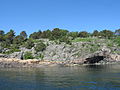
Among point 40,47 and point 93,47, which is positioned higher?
point 40,47

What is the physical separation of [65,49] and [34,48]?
21.5 metres

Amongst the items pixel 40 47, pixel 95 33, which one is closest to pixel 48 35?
pixel 95 33

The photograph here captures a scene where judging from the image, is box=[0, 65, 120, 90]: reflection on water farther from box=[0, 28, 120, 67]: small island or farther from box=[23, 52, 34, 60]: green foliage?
box=[23, 52, 34, 60]: green foliage

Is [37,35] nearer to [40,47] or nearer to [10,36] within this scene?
[10,36]

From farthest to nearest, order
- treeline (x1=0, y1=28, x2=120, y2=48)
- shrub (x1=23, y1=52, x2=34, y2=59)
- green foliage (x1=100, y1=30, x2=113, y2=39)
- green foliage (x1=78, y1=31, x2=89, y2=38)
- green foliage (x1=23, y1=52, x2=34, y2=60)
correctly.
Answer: green foliage (x1=78, y1=31, x2=89, y2=38) → green foliage (x1=100, y1=30, x2=113, y2=39) → treeline (x1=0, y1=28, x2=120, y2=48) → shrub (x1=23, y1=52, x2=34, y2=59) → green foliage (x1=23, y1=52, x2=34, y2=60)

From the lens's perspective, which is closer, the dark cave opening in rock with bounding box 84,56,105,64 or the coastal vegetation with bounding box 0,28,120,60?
the dark cave opening in rock with bounding box 84,56,105,64

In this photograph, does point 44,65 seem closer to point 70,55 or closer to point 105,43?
point 70,55

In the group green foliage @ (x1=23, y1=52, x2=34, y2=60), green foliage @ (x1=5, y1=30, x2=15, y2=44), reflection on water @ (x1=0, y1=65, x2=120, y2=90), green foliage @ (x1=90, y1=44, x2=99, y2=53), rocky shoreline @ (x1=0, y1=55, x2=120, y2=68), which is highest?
green foliage @ (x1=5, y1=30, x2=15, y2=44)

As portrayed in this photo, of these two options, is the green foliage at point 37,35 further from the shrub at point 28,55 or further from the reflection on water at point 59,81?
the reflection on water at point 59,81

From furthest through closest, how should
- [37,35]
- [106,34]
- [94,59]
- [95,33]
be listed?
[37,35], [95,33], [106,34], [94,59]

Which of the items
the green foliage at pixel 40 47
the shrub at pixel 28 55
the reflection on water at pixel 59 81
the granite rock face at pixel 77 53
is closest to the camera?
the reflection on water at pixel 59 81

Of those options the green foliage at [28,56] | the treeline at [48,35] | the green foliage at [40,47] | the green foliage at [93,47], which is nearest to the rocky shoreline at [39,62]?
the green foliage at [93,47]

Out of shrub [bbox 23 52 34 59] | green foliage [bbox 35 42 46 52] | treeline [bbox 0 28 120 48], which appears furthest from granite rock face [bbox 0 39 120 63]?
treeline [bbox 0 28 120 48]

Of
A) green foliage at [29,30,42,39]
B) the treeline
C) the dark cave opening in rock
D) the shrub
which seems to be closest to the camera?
the shrub
